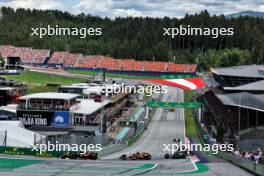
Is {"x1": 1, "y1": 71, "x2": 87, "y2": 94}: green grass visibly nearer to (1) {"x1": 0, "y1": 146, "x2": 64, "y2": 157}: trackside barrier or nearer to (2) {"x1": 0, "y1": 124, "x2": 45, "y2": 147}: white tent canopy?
(2) {"x1": 0, "y1": 124, "x2": 45, "y2": 147}: white tent canopy

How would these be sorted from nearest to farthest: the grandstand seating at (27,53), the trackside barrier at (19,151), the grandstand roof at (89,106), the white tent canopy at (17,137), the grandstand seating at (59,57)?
the trackside barrier at (19,151)
the white tent canopy at (17,137)
the grandstand roof at (89,106)
the grandstand seating at (59,57)
the grandstand seating at (27,53)

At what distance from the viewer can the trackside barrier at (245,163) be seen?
31195 mm

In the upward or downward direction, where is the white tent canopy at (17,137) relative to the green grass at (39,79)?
downward

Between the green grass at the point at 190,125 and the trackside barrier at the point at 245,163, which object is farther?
the green grass at the point at 190,125

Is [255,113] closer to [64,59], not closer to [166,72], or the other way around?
[166,72]

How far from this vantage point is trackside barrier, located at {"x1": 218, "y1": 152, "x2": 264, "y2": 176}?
3120 cm

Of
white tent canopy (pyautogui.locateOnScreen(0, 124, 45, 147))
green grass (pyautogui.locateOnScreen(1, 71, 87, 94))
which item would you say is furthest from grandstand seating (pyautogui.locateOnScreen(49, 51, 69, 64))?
white tent canopy (pyautogui.locateOnScreen(0, 124, 45, 147))

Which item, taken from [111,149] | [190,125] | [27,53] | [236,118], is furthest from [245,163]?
[27,53]

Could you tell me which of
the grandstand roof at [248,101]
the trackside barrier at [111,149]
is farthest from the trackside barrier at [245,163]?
the grandstand roof at [248,101]

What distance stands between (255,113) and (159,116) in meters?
26.9

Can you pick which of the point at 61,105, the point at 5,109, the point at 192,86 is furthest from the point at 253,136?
the point at 192,86

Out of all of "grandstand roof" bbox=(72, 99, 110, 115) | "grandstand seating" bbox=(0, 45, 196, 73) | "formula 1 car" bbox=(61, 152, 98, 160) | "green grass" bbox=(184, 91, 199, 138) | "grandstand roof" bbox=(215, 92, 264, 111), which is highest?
"grandstand seating" bbox=(0, 45, 196, 73)

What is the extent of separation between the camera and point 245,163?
120 feet

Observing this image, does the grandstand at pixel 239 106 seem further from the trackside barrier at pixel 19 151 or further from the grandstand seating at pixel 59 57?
the grandstand seating at pixel 59 57
